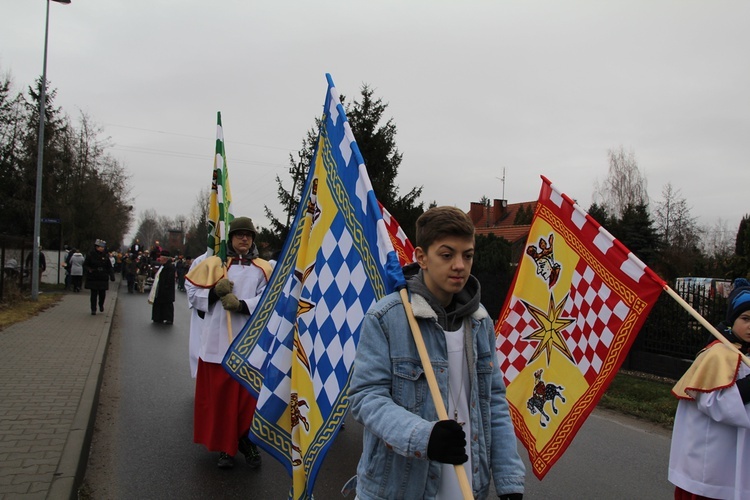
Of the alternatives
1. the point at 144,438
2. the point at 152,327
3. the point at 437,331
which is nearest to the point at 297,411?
the point at 437,331

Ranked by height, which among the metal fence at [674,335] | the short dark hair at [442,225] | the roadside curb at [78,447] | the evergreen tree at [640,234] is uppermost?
the evergreen tree at [640,234]

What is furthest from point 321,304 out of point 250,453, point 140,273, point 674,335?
point 140,273

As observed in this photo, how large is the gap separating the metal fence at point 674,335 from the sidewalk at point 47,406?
899 centimetres

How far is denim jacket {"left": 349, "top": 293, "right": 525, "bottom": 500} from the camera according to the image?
206 cm

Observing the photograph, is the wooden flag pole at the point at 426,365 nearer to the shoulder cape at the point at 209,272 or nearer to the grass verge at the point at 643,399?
the shoulder cape at the point at 209,272

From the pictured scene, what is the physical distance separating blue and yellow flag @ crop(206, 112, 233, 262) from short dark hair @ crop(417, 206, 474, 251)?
139 inches

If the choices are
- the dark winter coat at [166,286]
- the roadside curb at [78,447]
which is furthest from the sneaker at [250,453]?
the dark winter coat at [166,286]

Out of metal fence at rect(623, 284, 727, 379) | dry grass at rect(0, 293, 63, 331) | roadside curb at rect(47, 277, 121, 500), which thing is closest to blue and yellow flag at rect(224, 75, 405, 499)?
roadside curb at rect(47, 277, 121, 500)

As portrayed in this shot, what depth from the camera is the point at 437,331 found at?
2.15 m

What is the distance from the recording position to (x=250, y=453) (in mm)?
5070

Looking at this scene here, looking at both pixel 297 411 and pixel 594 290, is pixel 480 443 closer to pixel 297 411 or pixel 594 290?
pixel 297 411

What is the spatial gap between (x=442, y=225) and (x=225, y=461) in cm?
369

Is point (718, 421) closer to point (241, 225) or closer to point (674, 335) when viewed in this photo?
point (241, 225)

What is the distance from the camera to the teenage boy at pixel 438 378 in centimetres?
207
